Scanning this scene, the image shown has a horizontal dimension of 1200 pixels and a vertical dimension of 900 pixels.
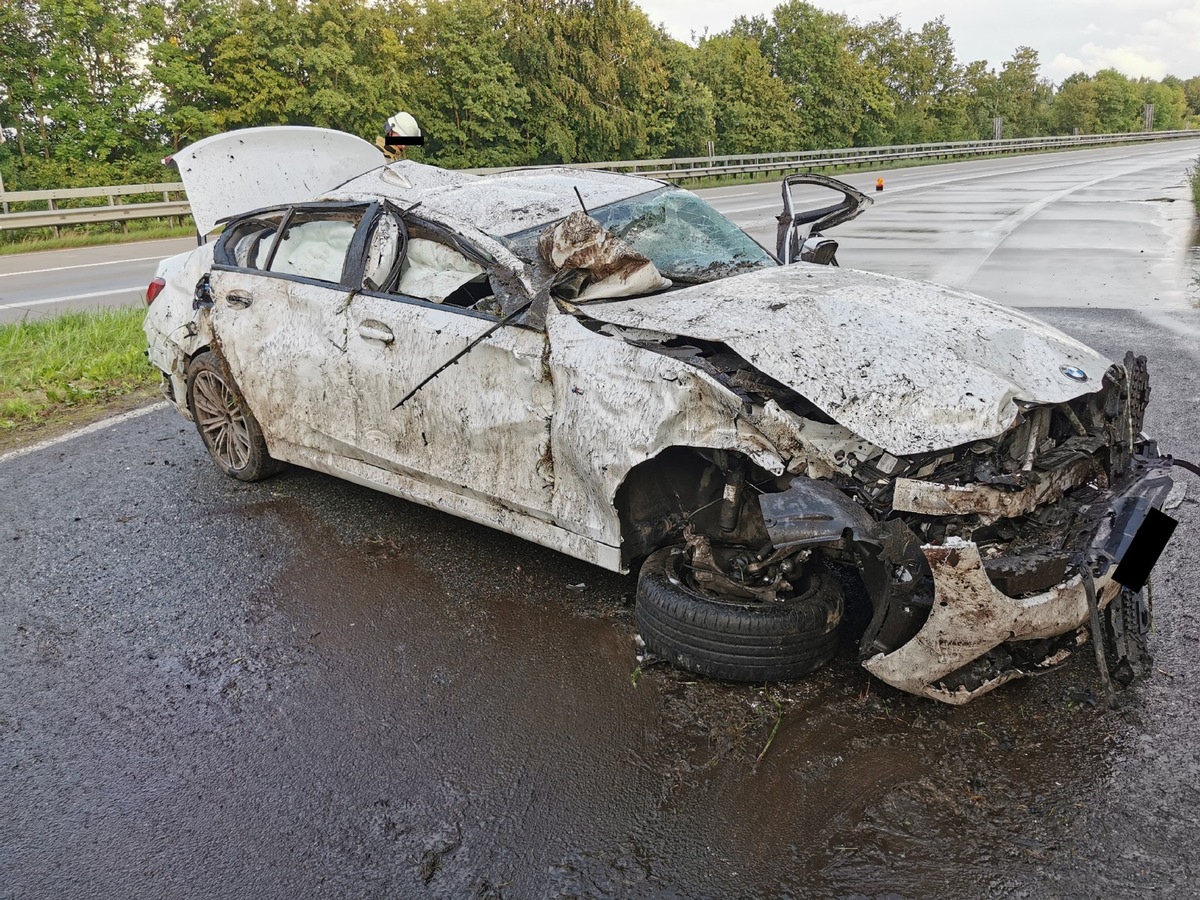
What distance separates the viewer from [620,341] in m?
3.53

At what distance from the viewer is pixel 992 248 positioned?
1408cm

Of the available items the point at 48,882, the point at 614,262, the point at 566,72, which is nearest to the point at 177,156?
the point at 614,262

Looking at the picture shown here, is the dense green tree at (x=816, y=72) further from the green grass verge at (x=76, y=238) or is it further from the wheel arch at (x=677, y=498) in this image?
the wheel arch at (x=677, y=498)

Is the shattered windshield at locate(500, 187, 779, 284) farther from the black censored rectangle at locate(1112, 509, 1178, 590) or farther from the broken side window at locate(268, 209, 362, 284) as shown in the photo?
the black censored rectangle at locate(1112, 509, 1178, 590)

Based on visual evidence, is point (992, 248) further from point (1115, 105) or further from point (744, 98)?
point (1115, 105)

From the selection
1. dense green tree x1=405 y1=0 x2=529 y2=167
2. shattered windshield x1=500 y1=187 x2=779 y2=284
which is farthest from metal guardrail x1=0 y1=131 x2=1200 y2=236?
dense green tree x1=405 y1=0 x2=529 y2=167

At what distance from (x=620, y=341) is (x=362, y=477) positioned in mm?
1716

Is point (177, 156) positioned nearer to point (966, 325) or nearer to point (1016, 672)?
point (966, 325)

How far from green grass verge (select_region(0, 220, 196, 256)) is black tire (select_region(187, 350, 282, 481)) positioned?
50.1ft

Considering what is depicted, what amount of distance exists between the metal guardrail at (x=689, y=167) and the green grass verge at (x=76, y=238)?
313 mm

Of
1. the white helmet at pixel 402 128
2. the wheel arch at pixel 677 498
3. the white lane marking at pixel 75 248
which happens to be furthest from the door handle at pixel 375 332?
the white lane marking at pixel 75 248

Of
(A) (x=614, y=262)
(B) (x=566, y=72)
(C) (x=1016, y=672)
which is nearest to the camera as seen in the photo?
(C) (x=1016, y=672)

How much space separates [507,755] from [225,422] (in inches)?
128

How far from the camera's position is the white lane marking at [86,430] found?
20.9 feet
